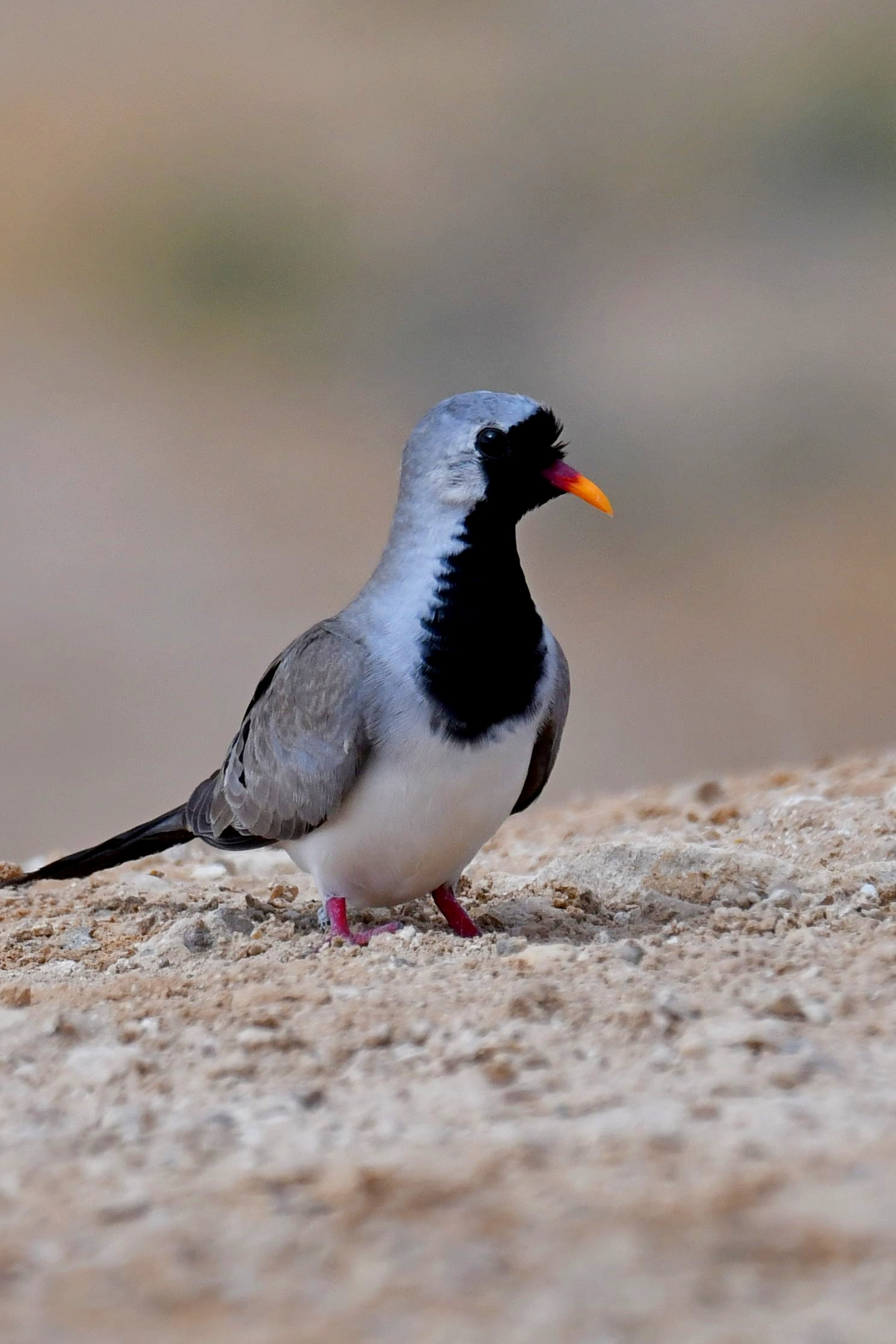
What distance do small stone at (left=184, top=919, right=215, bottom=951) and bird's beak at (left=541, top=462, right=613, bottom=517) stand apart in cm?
173

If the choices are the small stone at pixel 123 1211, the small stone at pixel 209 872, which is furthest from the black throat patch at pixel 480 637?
the small stone at pixel 209 872

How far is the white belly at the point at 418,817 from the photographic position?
436 cm

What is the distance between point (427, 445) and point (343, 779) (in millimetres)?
1041

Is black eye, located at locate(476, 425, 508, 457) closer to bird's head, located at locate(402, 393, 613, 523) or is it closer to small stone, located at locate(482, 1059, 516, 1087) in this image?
bird's head, located at locate(402, 393, 613, 523)

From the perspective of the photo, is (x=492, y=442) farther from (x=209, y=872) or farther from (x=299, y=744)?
(x=209, y=872)

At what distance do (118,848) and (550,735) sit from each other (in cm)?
168

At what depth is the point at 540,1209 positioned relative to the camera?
95.5 inches

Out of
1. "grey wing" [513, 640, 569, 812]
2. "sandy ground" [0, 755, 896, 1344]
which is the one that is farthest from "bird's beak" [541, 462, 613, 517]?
"sandy ground" [0, 755, 896, 1344]

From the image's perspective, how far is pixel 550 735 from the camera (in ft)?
15.9

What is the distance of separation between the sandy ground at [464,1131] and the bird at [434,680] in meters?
0.32

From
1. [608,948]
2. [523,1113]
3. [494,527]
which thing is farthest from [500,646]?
[523,1113]

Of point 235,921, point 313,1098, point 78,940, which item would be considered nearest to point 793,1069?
point 313,1098

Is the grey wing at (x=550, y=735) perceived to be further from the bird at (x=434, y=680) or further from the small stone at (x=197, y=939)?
the small stone at (x=197, y=939)

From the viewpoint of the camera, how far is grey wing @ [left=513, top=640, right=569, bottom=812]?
4750 millimetres
